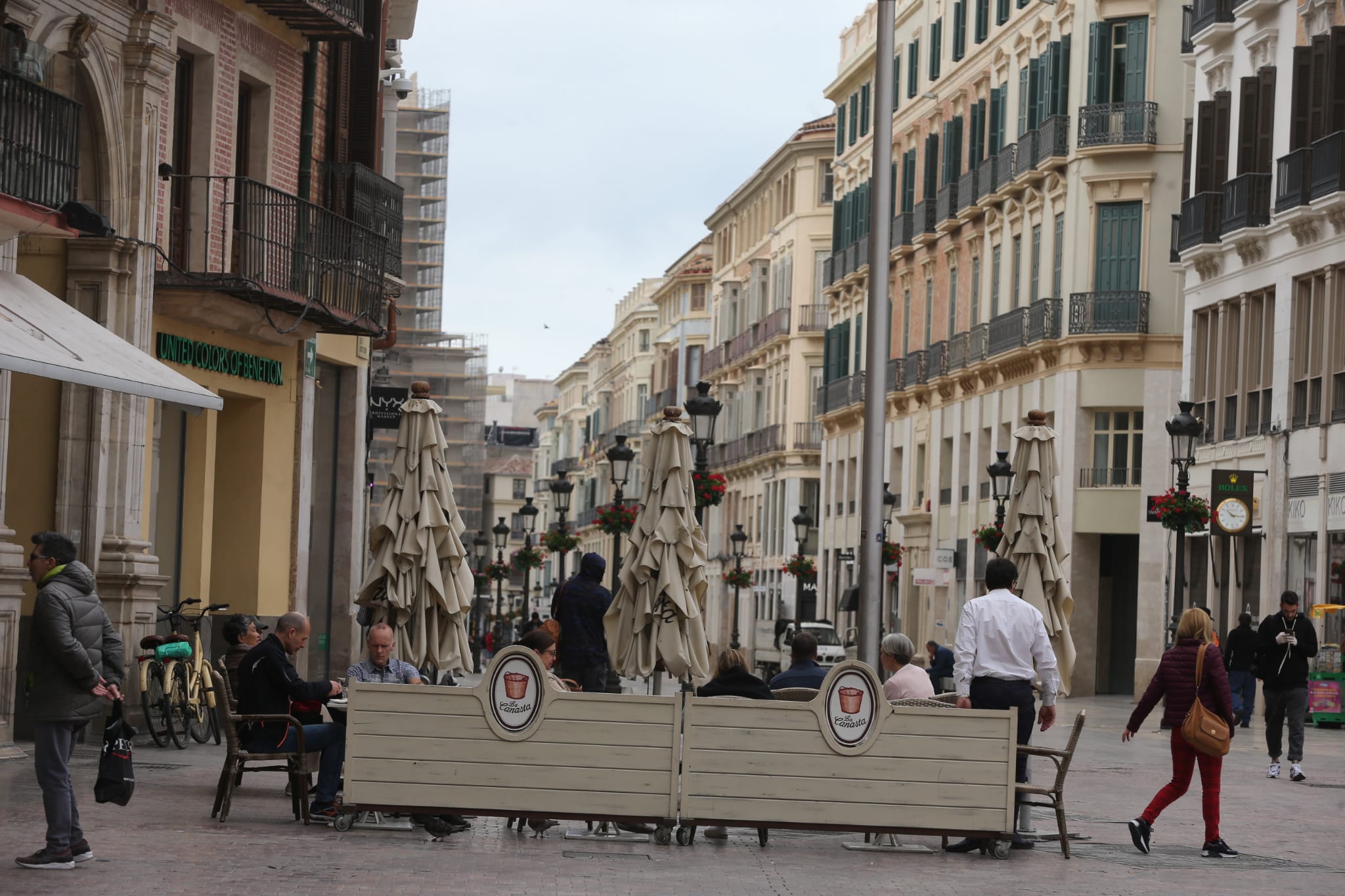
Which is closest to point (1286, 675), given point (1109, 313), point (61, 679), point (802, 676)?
point (802, 676)

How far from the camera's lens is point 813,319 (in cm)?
7994

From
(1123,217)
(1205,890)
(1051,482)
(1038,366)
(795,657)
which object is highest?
(1123,217)

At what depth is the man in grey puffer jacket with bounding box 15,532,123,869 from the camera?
37.6 feet

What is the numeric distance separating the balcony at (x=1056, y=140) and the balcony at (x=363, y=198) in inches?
1011

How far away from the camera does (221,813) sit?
1404 centimetres

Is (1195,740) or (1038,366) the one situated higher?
(1038,366)

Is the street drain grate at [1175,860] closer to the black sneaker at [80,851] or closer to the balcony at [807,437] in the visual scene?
the black sneaker at [80,851]

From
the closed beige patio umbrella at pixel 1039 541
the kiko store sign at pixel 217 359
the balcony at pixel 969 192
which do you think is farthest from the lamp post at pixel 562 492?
the closed beige patio umbrella at pixel 1039 541

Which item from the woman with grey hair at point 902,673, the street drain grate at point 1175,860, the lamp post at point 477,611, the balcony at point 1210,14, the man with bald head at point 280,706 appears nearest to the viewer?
the street drain grate at point 1175,860

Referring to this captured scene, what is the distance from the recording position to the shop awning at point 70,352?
47.3 feet

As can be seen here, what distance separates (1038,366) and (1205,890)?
3920 cm

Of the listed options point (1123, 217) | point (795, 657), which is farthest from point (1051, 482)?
point (1123, 217)

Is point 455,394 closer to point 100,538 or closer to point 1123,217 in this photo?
point 1123,217

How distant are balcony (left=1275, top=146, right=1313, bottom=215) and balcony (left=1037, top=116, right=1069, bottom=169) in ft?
37.2
